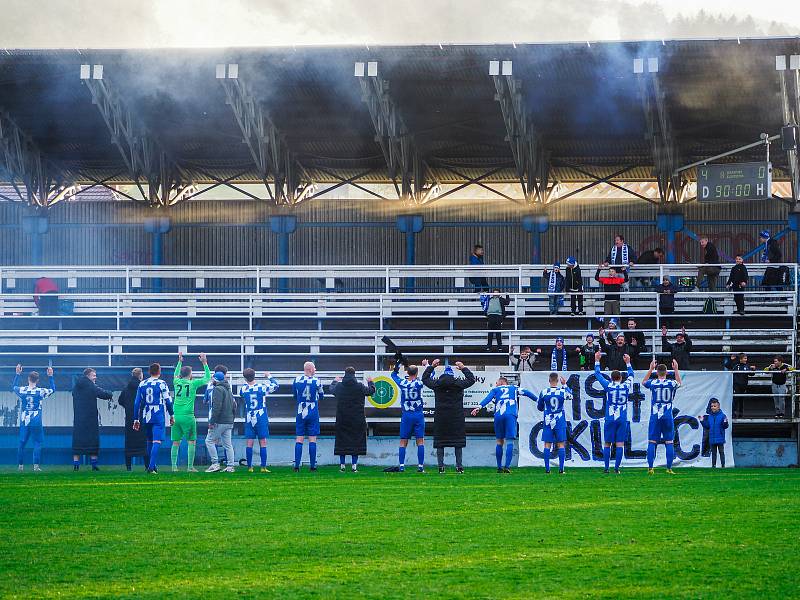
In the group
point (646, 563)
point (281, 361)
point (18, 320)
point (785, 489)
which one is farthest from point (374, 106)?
point (646, 563)

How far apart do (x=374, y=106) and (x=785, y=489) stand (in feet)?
54.3

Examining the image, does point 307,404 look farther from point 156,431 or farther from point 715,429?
point 715,429

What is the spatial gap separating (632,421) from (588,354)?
7.30ft

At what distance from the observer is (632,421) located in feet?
80.1

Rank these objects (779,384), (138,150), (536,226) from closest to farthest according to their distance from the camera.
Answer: (779,384), (138,150), (536,226)

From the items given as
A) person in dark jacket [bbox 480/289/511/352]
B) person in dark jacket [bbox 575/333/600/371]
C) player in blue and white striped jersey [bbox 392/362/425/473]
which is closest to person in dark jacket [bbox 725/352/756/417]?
person in dark jacket [bbox 575/333/600/371]

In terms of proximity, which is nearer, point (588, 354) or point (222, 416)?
point (222, 416)

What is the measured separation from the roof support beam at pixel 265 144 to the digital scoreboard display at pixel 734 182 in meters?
11.5

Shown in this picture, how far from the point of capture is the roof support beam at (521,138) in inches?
1176

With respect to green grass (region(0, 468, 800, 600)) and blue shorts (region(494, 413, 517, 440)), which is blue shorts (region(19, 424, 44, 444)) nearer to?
green grass (region(0, 468, 800, 600))

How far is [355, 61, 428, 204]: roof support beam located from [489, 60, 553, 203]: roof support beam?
2.83 m

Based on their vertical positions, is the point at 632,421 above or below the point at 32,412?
below

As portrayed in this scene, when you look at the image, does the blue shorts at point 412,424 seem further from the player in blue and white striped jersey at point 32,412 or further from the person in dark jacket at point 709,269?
the person in dark jacket at point 709,269

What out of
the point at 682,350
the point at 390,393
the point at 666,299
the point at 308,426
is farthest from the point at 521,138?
the point at 308,426
